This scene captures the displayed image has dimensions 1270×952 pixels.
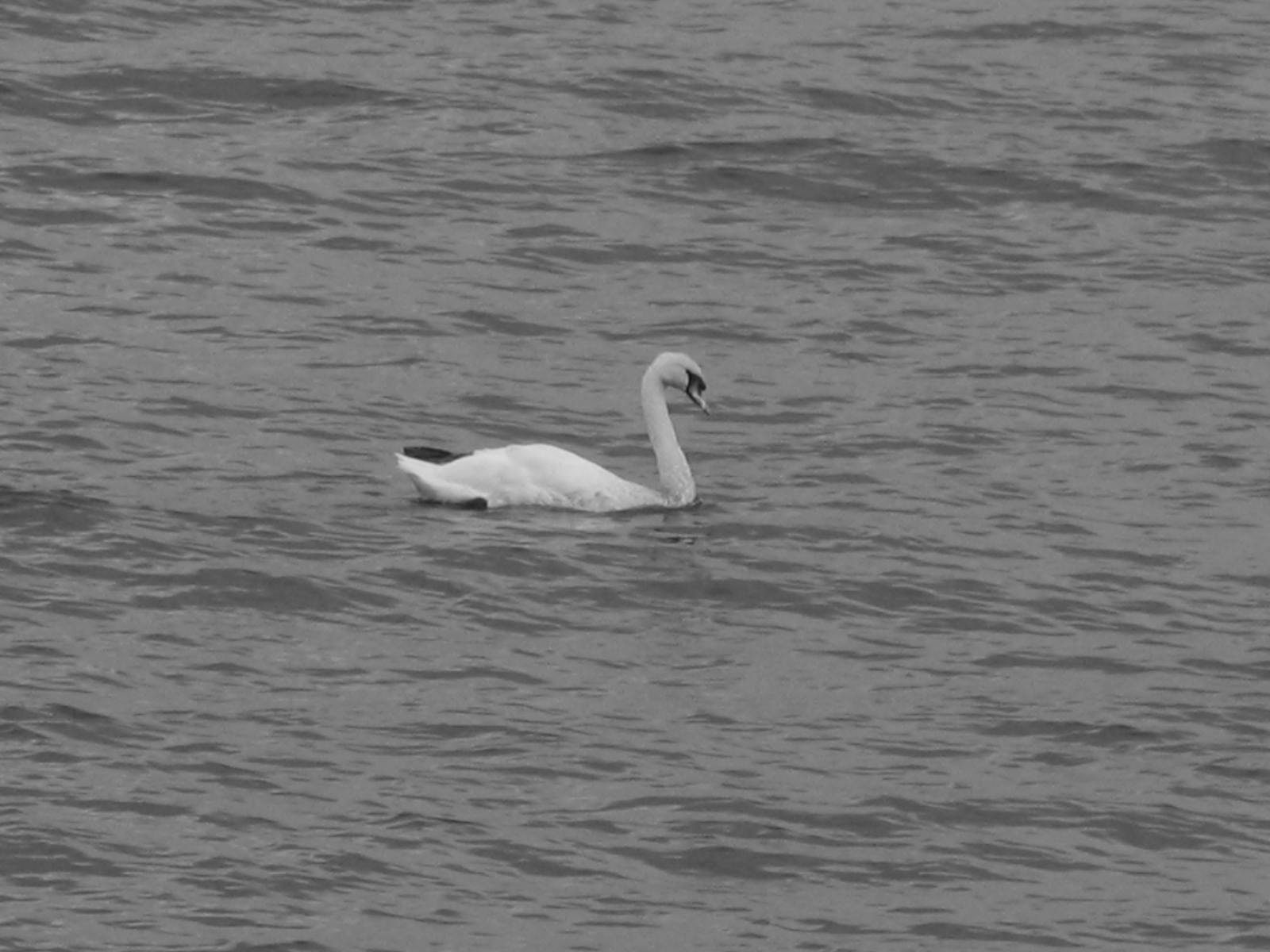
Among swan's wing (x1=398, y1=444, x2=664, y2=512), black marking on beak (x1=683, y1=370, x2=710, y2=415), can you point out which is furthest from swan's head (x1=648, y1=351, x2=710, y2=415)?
swan's wing (x1=398, y1=444, x2=664, y2=512)

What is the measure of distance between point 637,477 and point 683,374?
811mm

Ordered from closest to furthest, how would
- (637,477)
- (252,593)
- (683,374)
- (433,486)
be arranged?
(252,593)
(433,486)
(683,374)
(637,477)

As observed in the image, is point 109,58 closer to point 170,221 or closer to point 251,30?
point 251,30

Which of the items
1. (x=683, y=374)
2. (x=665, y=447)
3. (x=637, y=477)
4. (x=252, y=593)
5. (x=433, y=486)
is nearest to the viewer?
(x=252, y=593)

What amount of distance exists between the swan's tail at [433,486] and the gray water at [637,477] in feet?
0.61

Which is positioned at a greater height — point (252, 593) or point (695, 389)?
point (695, 389)

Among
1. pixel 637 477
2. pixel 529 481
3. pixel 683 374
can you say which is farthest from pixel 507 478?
pixel 637 477

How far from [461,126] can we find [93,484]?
27.3 feet

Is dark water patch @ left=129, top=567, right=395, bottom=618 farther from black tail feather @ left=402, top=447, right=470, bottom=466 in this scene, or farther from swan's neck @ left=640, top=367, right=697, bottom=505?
swan's neck @ left=640, top=367, right=697, bottom=505

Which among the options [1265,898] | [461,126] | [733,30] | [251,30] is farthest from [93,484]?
[733,30]

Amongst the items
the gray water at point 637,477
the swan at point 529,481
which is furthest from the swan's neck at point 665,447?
the gray water at point 637,477

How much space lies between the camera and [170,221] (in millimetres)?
21188

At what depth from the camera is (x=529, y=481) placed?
55.3 ft

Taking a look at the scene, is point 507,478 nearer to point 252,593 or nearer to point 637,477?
point 637,477
